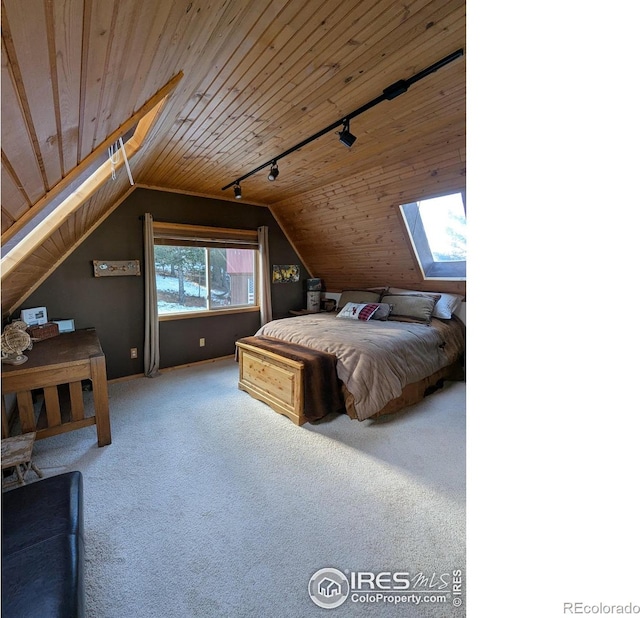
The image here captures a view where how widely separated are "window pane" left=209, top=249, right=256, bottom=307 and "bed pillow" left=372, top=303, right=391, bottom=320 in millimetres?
2006

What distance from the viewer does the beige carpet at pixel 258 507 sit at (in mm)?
1292

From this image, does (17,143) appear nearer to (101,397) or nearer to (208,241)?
(101,397)

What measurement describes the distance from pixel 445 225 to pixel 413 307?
104cm

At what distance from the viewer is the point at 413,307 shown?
387 centimetres

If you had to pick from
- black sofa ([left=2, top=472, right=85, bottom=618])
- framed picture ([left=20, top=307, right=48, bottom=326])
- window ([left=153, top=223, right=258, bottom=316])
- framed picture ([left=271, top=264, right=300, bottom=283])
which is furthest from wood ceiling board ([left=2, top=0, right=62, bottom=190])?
framed picture ([left=271, top=264, right=300, bottom=283])

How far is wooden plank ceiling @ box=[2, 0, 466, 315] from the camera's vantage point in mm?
735

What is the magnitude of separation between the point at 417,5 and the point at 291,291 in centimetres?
418

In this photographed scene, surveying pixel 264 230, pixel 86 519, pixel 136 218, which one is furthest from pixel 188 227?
pixel 86 519

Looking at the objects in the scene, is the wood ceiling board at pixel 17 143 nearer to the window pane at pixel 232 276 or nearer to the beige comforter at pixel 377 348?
the beige comforter at pixel 377 348

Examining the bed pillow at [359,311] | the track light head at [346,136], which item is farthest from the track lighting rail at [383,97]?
the bed pillow at [359,311]

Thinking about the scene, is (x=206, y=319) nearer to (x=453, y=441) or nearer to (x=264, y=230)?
(x=264, y=230)

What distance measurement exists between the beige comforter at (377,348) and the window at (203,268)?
51.6 inches

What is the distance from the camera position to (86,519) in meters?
1.63

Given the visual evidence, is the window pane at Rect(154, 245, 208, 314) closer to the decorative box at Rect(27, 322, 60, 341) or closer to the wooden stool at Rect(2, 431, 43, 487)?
the decorative box at Rect(27, 322, 60, 341)
